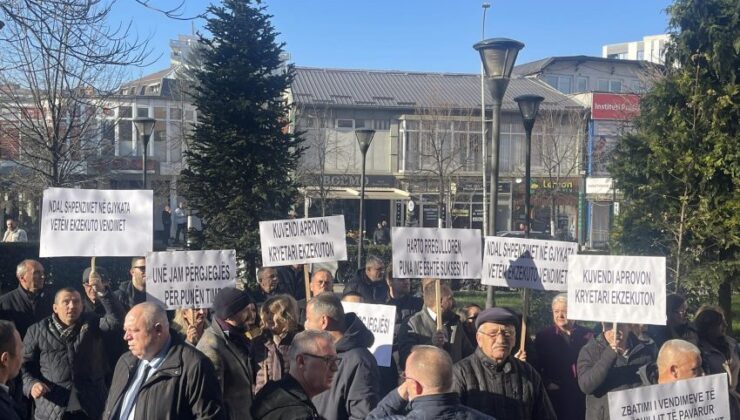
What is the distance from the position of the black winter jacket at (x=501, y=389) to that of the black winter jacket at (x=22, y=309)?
4.22 m

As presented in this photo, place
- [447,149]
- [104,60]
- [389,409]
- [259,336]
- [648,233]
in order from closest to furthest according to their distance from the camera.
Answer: [389,409], [259,336], [104,60], [648,233], [447,149]

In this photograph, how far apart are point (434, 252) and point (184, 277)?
91.2 inches

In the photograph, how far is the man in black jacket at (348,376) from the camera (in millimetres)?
4609

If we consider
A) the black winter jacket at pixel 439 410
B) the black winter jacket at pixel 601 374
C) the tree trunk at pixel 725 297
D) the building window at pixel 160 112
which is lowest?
the tree trunk at pixel 725 297

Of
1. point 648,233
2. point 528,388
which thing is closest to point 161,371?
point 528,388

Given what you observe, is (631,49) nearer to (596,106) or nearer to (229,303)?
(596,106)

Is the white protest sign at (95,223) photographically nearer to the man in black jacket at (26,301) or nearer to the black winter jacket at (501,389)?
the man in black jacket at (26,301)

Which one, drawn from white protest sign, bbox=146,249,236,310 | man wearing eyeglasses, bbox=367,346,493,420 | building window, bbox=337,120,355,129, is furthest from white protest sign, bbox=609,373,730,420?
building window, bbox=337,120,355,129

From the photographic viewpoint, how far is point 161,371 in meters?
4.16

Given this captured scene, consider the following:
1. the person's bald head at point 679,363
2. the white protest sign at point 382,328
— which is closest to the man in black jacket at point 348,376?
the white protest sign at point 382,328

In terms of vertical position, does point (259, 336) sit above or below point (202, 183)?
below

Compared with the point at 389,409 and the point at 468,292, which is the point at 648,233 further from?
the point at 389,409

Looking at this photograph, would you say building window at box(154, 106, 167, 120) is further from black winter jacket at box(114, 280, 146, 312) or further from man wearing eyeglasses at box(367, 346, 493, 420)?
man wearing eyeglasses at box(367, 346, 493, 420)

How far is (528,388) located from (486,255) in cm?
249
